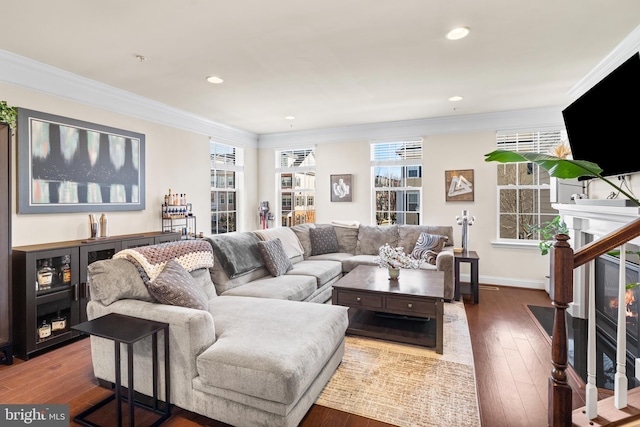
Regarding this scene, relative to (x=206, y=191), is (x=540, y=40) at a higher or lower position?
higher

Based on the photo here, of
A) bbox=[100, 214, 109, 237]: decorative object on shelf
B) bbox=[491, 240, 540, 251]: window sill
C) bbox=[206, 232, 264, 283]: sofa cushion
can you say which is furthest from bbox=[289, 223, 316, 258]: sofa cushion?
bbox=[491, 240, 540, 251]: window sill

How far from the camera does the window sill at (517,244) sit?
4.94 meters

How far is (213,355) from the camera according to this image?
1.83 meters

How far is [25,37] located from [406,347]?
4117 millimetres

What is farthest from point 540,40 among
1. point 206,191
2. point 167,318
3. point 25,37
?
point 206,191

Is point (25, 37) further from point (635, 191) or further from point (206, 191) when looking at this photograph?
point (635, 191)

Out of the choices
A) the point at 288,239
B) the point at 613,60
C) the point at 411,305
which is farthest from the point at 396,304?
the point at 613,60

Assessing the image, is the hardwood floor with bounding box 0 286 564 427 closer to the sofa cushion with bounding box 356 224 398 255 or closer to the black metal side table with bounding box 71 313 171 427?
the black metal side table with bounding box 71 313 171 427

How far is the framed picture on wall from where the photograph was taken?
237 inches

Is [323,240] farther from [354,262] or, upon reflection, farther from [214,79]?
[214,79]

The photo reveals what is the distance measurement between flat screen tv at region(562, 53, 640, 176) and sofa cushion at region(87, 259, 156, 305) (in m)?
3.71

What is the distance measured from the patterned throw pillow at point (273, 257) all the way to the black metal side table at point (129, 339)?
69.3 inches

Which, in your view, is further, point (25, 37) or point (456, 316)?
point (456, 316)

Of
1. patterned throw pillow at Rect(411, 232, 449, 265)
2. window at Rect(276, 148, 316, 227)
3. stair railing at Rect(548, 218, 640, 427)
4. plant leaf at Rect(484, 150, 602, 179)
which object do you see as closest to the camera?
stair railing at Rect(548, 218, 640, 427)
